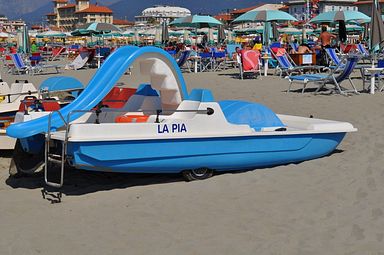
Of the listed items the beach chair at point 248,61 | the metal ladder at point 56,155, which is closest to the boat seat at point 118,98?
the metal ladder at point 56,155

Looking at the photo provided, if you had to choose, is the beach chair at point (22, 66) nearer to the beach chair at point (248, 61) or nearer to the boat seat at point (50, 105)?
the beach chair at point (248, 61)

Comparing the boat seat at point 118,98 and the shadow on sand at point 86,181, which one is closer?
the shadow on sand at point 86,181

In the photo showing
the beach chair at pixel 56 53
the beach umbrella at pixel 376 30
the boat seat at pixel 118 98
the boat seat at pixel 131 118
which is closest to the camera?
the boat seat at pixel 131 118

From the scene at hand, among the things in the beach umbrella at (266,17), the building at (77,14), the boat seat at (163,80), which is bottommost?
the boat seat at (163,80)

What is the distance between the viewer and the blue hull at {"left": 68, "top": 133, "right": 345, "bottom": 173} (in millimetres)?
4434

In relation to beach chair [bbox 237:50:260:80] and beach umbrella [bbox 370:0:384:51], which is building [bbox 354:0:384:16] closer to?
beach chair [bbox 237:50:260:80]

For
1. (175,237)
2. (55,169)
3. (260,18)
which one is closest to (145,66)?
(55,169)

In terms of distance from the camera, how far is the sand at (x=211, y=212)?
346 cm

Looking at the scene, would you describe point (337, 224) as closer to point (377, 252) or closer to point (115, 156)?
point (377, 252)

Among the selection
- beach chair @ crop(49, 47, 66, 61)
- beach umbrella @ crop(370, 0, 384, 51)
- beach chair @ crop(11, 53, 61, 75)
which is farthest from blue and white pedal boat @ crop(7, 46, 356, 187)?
beach chair @ crop(49, 47, 66, 61)

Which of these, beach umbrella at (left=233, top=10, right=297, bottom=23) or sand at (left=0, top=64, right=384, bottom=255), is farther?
beach umbrella at (left=233, top=10, right=297, bottom=23)

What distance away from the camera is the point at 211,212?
4.08m

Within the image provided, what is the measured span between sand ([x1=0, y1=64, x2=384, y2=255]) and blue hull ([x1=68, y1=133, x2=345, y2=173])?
0.41ft

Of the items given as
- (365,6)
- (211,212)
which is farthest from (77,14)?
(211,212)
